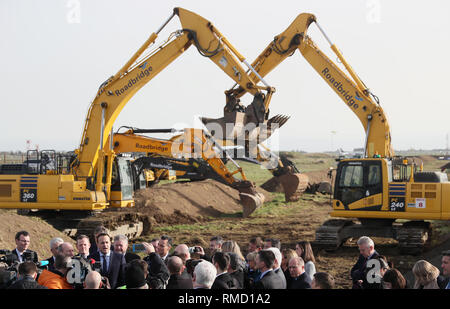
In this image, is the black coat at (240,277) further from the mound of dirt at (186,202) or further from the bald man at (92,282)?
the mound of dirt at (186,202)

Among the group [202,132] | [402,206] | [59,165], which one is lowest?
[402,206]

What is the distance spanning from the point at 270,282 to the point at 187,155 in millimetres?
16311

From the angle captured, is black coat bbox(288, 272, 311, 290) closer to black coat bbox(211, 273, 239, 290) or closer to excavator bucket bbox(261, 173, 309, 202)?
black coat bbox(211, 273, 239, 290)

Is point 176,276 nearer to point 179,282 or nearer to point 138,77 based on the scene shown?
point 179,282

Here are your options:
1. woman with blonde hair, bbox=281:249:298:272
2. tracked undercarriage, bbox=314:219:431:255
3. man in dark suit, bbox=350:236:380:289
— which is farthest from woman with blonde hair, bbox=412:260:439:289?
tracked undercarriage, bbox=314:219:431:255

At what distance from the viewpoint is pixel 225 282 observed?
6.50 m

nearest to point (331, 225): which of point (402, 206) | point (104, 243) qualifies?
point (402, 206)

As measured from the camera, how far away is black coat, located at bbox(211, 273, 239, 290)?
6.38m

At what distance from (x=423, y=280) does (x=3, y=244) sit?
1031 centimetres

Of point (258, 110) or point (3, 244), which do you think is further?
point (258, 110)

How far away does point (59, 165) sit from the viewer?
17.8 meters

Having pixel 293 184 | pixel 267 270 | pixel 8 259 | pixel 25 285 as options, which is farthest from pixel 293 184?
pixel 25 285

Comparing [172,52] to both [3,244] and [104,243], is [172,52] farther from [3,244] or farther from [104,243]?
[104,243]

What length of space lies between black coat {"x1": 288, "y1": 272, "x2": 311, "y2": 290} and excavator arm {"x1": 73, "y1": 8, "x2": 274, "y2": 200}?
468 inches
